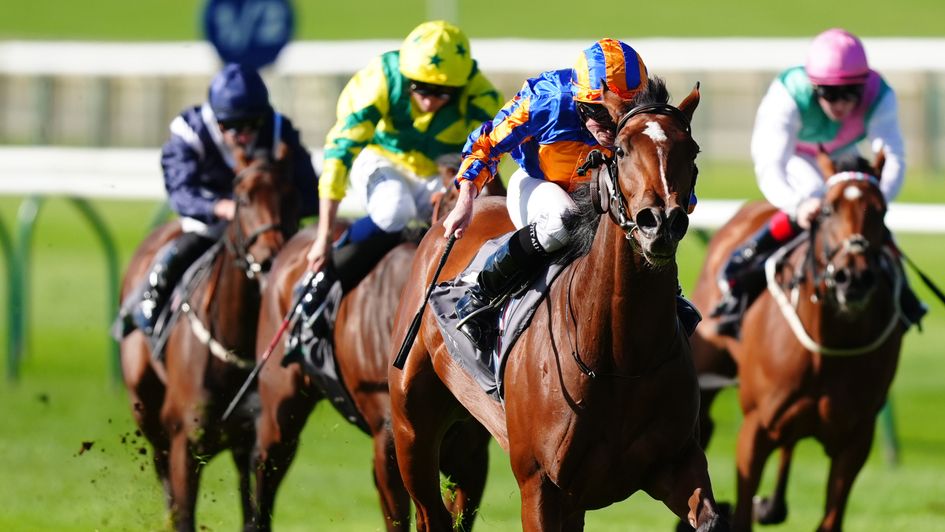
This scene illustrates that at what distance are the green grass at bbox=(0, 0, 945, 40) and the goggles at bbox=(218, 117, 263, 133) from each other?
104ft

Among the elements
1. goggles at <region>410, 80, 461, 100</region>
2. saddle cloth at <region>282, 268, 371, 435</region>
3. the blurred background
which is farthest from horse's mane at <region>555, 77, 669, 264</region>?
the blurred background

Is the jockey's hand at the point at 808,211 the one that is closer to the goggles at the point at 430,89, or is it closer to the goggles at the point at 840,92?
the goggles at the point at 840,92

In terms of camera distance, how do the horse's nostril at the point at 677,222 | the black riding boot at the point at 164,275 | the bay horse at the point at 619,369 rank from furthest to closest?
the black riding boot at the point at 164,275 → the bay horse at the point at 619,369 → the horse's nostril at the point at 677,222

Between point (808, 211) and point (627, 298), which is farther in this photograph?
point (808, 211)

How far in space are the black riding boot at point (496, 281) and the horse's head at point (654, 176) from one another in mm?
660

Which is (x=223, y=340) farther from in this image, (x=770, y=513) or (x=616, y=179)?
(x=616, y=179)

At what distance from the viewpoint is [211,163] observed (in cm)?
801

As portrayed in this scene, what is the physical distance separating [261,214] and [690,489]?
320 centimetres

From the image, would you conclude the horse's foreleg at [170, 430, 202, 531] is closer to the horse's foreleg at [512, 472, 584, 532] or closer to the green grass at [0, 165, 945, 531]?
the green grass at [0, 165, 945, 531]

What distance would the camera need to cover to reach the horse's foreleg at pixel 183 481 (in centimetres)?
708

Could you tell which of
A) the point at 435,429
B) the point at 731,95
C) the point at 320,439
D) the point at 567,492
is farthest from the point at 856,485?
the point at 731,95

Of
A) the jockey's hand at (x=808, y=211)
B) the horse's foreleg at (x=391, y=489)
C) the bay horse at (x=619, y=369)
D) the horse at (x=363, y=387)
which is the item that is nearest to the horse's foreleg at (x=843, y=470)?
the jockey's hand at (x=808, y=211)

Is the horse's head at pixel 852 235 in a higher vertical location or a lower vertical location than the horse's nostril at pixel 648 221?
lower

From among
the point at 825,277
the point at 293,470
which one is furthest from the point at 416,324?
the point at 293,470
